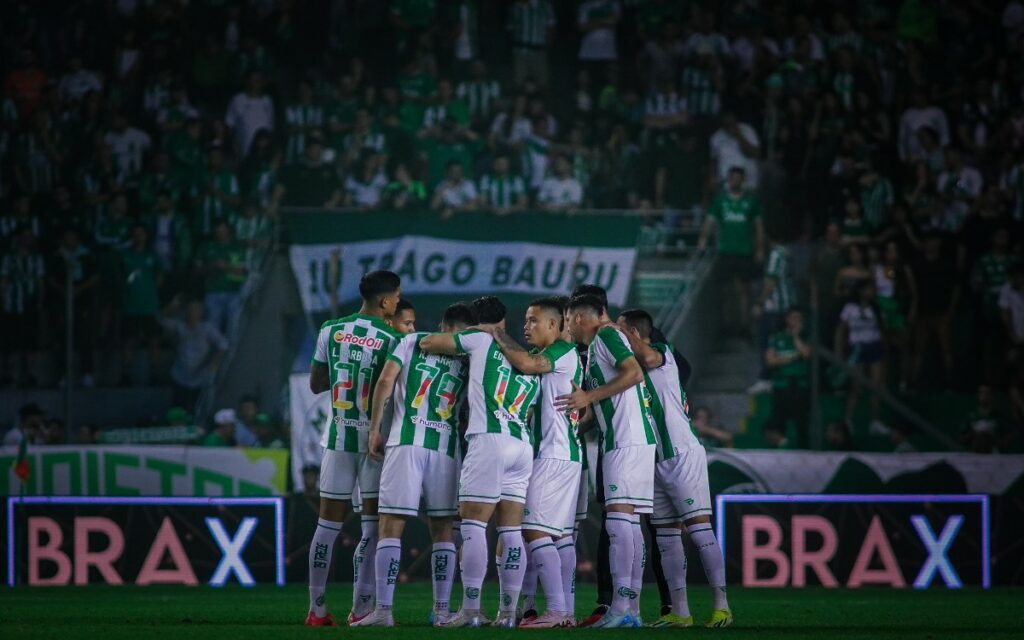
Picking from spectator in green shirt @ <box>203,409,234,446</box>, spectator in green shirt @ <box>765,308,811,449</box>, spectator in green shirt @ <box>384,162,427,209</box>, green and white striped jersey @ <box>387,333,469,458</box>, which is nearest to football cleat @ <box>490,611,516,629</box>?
green and white striped jersey @ <box>387,333,469,458</box>

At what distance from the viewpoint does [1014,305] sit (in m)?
18.8

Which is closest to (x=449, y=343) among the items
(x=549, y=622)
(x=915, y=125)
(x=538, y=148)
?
(x=549, y=622)

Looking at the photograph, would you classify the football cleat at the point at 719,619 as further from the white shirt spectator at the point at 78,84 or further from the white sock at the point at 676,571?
the white shirt spectator at the point at 78,84

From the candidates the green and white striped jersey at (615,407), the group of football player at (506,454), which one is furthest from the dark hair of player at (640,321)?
the green and white striped jersey at (615,407)

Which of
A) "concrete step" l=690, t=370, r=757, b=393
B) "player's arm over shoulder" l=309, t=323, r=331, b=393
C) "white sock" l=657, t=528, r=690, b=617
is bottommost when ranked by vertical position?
"white sock" l=657, t=528, r=690, b=617

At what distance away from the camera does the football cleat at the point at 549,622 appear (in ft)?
34.0

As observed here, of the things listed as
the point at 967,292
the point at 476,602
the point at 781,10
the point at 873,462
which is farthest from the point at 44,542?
the point at 781,10

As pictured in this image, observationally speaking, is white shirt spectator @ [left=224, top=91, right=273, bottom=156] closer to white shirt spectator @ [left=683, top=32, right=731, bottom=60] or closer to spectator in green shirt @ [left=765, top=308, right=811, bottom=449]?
white shirt spectator @ [left=683, top=32, right=731, bottom=60]

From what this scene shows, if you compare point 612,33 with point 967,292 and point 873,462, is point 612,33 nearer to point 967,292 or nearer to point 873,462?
point 967,292

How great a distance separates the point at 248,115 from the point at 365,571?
454 inches

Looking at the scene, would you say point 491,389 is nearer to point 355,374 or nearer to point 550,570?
point 355,374

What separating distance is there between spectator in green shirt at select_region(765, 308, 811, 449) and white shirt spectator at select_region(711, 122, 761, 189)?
2.64 metres

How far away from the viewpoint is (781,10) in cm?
2269

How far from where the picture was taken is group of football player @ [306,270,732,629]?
34.0ft
